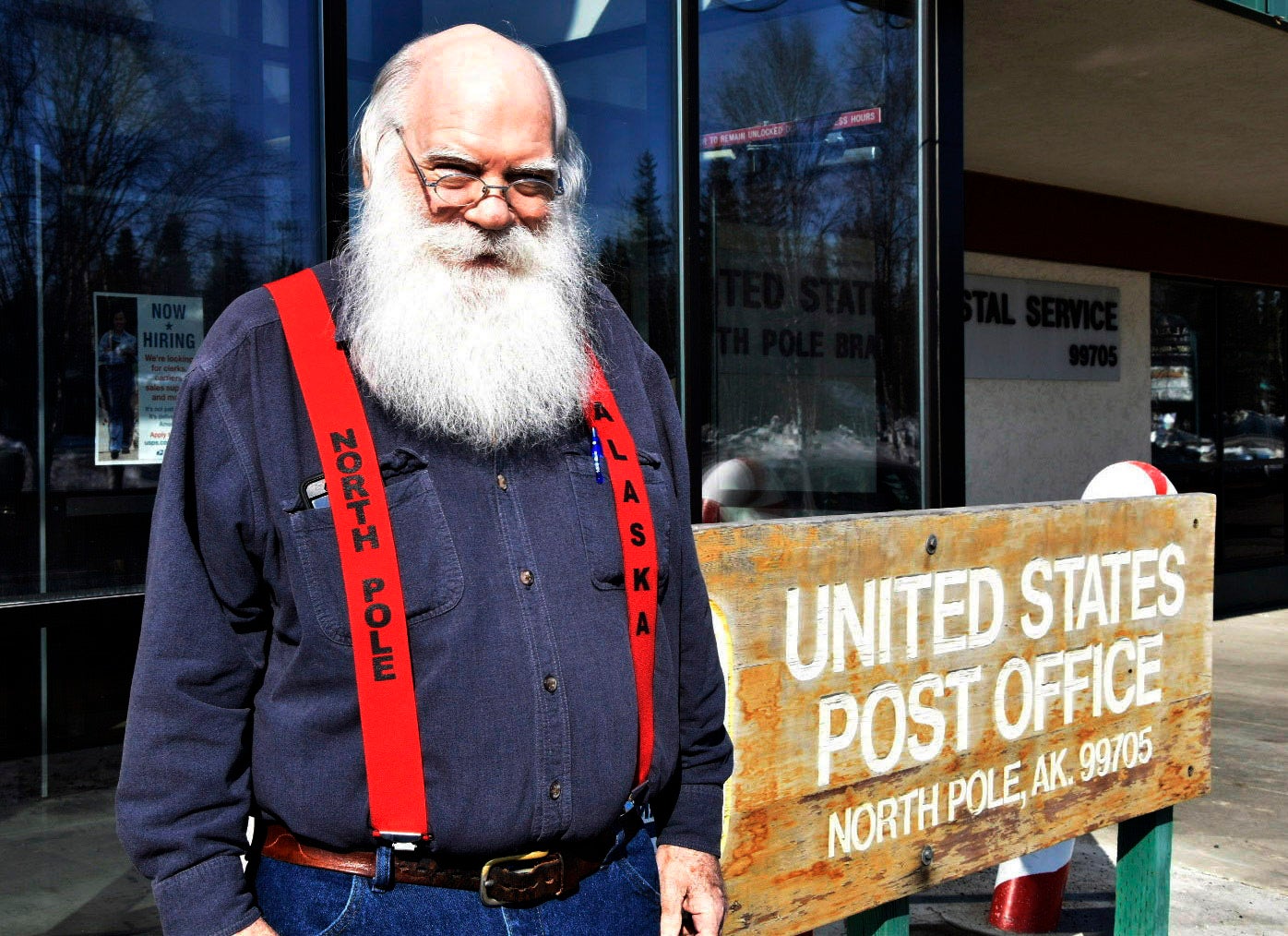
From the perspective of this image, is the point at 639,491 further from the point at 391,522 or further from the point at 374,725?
the point at 374,725

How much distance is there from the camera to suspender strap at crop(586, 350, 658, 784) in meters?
1.80

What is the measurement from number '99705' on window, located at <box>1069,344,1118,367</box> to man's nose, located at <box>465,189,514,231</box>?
877 cm

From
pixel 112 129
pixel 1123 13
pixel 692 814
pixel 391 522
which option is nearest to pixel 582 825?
pixel 692 814

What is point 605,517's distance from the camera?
1802 millimetres

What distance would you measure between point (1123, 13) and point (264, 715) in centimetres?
557

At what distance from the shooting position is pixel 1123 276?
34.3ft

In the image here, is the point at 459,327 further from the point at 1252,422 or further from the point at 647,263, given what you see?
the point at 1252,422

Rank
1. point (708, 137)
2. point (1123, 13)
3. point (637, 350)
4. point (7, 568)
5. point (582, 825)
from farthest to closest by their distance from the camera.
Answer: point (1123, 13) → point (708, 137) → point (7, 568) → point (637, 350) → point (582, 825)

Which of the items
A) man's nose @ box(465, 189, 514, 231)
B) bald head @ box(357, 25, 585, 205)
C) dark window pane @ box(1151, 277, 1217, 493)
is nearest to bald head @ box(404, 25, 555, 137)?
bald head @ box(357, 25, 585, 205)

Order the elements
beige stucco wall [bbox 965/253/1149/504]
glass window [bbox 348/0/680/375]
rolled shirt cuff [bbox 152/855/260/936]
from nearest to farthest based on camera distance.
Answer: rolled shirt cuff [bbox 152/855/260/936], glass window [bbox 348/0/680/375], beige stucco wall [bbox 965/253/1149/504]

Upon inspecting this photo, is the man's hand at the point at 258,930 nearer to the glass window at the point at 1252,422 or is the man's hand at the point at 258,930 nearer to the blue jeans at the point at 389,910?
the blue jeans at the point at 389,910

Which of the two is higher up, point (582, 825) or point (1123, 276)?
point (1123, 276)

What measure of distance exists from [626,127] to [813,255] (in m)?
0.99

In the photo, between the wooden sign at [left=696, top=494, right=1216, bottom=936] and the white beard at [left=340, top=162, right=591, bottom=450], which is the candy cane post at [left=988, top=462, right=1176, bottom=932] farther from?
the white beard at [left=340, top=162, right=591, bottom=450]
